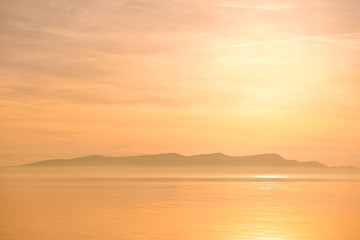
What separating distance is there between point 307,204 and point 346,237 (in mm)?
19876

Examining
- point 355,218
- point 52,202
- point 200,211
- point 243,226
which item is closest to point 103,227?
point 243,226

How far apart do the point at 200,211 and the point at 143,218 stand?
6.49 meters

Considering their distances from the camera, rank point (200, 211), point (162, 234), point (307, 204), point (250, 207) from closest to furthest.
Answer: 1. point (162, 234)
2. point (200, 211)
3. point (250, 207)
4. point (307, 204)

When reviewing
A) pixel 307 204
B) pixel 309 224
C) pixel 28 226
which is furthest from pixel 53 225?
pixel 307 204

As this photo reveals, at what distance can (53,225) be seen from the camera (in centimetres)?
3212

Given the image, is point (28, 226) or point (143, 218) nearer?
point (28, 226)

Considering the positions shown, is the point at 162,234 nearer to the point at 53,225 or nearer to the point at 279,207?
the point at 53,225

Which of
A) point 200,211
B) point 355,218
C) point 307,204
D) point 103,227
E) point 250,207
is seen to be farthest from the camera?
point 307,204

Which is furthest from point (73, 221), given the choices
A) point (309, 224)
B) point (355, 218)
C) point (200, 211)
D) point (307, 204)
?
point (307, 204)

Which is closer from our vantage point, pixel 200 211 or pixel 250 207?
pixel 200 211

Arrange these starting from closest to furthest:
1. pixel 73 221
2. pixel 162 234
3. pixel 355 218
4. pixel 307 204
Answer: pixel 162 234
pixel 73 221
pixel 355 218
pixel 307 204

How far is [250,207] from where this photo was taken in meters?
44.3

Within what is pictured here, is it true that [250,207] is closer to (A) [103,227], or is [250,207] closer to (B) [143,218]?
(B) [143,218]

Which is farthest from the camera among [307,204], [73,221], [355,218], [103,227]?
[307,204]
